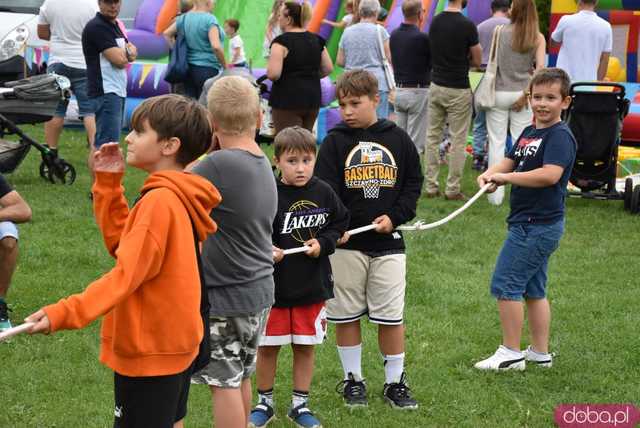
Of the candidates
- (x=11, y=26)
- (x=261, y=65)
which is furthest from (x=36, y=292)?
(x=261, y=65)

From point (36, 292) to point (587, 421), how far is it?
142 inches

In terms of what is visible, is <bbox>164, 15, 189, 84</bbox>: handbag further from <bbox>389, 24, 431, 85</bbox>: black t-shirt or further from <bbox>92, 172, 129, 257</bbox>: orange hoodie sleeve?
<bbox>92, 172, 129, 257</bbox>: orange hoodie sleeve

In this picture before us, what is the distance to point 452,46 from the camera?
33.7 ft

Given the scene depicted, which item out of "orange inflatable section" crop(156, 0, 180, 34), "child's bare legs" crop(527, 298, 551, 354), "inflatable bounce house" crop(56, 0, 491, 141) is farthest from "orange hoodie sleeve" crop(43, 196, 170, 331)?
"orange inflatable section" crop(156, 0, 180, 34)

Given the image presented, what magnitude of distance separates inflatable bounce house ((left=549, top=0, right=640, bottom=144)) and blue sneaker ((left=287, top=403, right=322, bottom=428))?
11083 mm

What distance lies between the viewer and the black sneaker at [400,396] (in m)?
5.11

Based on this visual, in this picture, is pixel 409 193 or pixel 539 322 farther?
pixel 539 322

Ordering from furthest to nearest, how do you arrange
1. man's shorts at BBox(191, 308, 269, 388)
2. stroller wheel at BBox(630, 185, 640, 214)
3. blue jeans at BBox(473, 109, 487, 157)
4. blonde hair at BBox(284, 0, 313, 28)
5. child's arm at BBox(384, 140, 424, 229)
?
blue jeans at BBox(473, 109, 487, 157)
stroller wheel at BBox(630, 185, 640, 214)
blonde hair at BBox(284, 0, 313, 28)
child's arm at BBox(384, 140, 424, 229)
man's shorts at BBox(191, 308, 269, 388)

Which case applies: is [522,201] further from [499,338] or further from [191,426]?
[191,426]

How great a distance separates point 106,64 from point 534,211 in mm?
4942

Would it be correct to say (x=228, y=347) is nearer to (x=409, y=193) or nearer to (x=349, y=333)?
(x=349, y=333)

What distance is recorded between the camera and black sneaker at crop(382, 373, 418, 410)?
201 inches

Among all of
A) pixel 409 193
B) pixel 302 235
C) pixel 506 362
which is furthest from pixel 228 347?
pixel 506 362

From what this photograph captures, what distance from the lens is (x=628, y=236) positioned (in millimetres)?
9273
